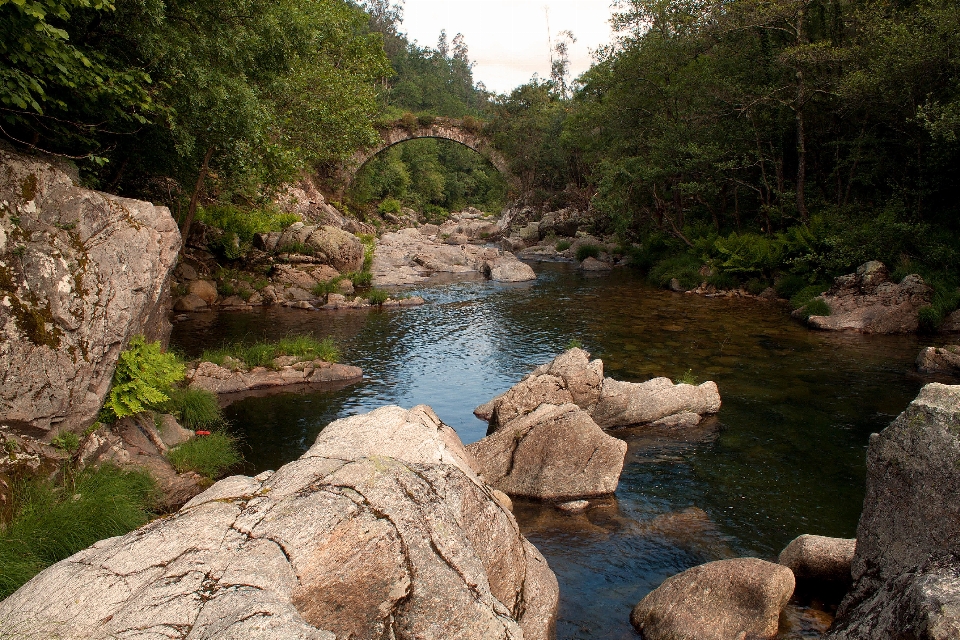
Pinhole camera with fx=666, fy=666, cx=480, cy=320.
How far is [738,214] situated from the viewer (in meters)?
29.4

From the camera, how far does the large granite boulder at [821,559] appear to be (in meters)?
7.01

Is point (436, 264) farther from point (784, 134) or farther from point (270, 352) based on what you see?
point (270, 352)

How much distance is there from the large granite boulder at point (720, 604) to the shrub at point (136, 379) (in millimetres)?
7142

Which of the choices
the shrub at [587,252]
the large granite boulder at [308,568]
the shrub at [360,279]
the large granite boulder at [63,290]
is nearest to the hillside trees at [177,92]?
the large granite boulder at [63,290]

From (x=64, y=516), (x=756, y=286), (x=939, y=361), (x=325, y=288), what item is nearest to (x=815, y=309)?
(x=756, y=286)

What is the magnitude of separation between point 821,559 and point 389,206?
5490 centimetres

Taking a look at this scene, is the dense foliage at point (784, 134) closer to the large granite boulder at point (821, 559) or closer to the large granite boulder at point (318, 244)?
the large granite boulder at point (318, 244)

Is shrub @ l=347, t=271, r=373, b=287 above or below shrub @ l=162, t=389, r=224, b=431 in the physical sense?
above

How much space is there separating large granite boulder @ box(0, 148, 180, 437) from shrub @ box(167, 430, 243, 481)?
1.47 m

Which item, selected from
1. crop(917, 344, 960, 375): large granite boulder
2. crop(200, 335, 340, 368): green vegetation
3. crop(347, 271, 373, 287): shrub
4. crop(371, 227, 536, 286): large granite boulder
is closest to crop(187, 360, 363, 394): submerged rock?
crop(200, 335, 340, 368): green vegetation

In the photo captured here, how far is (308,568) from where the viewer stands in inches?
185

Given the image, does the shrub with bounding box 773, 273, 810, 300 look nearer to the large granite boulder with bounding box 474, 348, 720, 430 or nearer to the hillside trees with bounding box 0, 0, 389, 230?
the large granite boulder with bounding box 474, 348, 720, 430

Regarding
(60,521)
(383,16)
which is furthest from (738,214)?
(383,16)

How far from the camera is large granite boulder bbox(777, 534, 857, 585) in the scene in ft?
23.0
